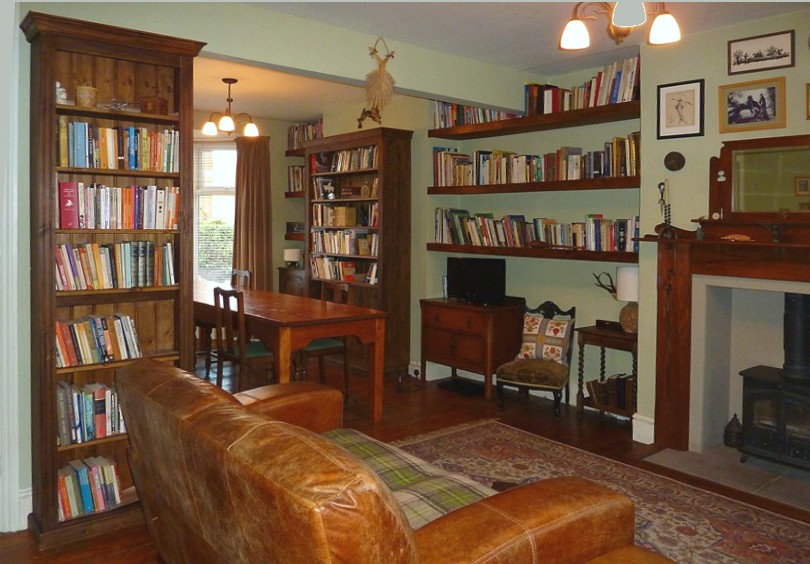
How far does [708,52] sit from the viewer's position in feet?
12.7

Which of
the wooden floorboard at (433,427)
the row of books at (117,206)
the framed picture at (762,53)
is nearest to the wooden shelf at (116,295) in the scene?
the row of books at (117,206)

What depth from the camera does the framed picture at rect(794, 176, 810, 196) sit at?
3461 millimetres

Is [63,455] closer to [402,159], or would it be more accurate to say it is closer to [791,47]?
[402,159]

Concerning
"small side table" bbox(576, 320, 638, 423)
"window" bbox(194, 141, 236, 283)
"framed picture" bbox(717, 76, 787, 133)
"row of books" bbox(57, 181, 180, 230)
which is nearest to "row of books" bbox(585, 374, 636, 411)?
"small side table" bbox(576, 320, 638, 423)

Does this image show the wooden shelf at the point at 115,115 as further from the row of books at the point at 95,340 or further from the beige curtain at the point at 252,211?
the beige curtain at the point at 252,211

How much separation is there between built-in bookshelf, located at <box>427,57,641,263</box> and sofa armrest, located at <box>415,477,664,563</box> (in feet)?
9.40

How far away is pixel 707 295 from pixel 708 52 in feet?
4.69

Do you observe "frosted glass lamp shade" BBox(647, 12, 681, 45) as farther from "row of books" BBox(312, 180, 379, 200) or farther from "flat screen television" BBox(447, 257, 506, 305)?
"row of books" BBox(312, 180, 379, 200)

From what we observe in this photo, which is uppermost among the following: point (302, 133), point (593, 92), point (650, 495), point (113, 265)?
point (302, 133)

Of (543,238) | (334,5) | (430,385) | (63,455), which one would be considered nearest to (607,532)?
(63,455)

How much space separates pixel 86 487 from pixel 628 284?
3354 mm

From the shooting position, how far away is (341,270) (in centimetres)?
637

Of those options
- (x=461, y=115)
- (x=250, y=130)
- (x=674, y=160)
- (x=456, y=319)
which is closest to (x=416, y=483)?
(x=674, y=160)

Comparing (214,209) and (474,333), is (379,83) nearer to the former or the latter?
(474,333)
